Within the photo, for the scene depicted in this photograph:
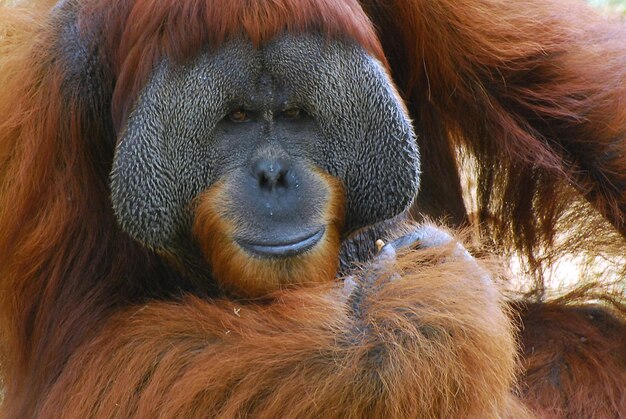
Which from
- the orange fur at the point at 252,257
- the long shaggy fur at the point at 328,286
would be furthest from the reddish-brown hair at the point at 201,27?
the orange fur at the point at 252,257

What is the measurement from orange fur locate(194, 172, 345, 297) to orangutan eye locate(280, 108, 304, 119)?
0.16 meters

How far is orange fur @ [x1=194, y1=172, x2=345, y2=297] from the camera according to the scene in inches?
95.3

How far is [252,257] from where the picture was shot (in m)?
2.41

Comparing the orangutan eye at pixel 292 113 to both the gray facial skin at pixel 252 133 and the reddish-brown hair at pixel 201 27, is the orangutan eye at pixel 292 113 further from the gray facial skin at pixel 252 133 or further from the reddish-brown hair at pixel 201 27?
the reddish-brown hair at pixel 201 27

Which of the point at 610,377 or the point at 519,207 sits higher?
the point at 519,207

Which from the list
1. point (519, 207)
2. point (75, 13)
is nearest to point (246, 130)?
point (75, 13)

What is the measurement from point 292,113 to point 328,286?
17.0 inches

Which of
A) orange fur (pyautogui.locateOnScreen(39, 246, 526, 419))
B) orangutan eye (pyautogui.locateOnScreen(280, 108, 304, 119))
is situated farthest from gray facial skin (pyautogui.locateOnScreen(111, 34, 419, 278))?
orange fur (pyautogui.locateOnScreen(39, 246, 526, 419))

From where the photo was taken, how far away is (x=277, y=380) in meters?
2.33

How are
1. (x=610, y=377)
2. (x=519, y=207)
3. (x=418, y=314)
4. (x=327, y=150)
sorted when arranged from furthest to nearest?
1. (x=519, y=207)
2. (x=610, y=377)
3. (x=327, y=150)
4. (x=418, y=314)

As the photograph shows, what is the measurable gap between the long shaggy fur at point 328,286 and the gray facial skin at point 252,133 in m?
0.06

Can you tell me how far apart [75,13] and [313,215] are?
840 millimetres

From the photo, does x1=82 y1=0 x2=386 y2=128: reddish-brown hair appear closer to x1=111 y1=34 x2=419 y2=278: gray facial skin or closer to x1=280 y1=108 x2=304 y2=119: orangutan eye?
x1=111 y1=34 x2=419 y2=278: gray facial skin

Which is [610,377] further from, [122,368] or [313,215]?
[122,368]
